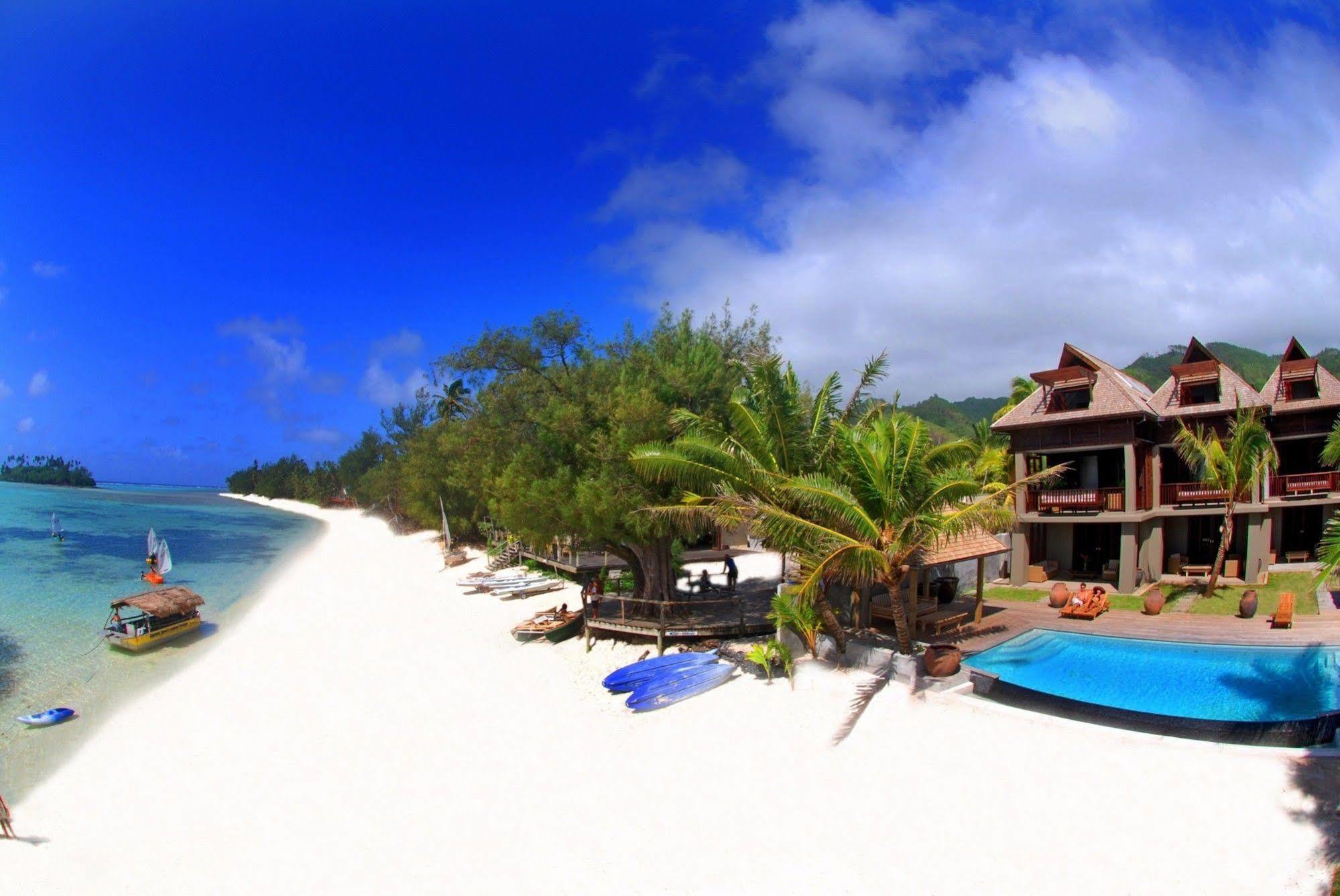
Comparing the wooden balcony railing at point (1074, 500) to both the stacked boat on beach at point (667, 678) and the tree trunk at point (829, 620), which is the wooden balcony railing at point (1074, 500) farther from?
the stacked boat on beach at point (667, 678)

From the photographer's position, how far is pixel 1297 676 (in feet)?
41.1

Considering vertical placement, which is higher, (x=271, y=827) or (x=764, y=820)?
(x=764, y=820)

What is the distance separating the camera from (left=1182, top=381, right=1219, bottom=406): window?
2203 centimetres

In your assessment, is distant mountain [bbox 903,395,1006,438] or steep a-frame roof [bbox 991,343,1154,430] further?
distant mountain [bbox 903,395,1006,438]

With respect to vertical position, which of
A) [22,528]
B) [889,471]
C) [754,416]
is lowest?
[22,528]

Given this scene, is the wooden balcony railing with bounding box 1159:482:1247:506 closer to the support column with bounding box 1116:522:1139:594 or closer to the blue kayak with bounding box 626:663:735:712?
the support column with bounding box 1116:522:1139:594

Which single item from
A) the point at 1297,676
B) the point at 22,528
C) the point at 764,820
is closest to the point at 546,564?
the point at 764,820

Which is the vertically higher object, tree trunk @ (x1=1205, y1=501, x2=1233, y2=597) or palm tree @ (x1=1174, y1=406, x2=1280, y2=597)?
palm tree @ (x1=1174, y1=406, x2=1280, y2=597)

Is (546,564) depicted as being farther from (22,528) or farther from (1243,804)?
(22,528)

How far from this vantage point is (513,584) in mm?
27406

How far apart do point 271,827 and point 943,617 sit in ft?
→ 47.4

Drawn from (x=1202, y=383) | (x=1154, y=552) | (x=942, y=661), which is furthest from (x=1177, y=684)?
(x=1202, y=383)

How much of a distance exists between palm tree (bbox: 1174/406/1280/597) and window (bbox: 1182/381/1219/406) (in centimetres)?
193

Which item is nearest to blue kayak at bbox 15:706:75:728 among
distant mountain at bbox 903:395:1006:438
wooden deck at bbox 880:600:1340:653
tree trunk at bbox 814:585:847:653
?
tree trunk at bbox 814:585:847:653
